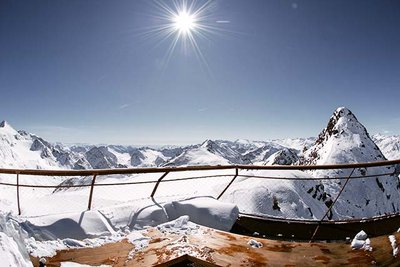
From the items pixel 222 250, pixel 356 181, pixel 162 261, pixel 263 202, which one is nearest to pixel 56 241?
pixel 162 261

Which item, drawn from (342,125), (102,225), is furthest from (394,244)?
(342,125)

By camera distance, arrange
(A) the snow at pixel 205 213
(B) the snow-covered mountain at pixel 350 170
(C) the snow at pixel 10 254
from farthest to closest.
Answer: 1. (B) the snow-covered mountain at pixel 350 170
2. (A) the snow at pixel 205 213
3. (C) the snow at pixel 10 254

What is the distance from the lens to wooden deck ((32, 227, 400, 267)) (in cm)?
230

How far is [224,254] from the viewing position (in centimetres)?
246

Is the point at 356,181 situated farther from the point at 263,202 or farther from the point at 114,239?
the point at 114,239

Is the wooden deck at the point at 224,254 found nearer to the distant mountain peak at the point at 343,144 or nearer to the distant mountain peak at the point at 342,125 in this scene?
the distant mountain peak at the point at 343,144

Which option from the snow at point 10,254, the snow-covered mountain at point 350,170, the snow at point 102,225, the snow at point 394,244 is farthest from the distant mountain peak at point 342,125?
the snow at point 10,254

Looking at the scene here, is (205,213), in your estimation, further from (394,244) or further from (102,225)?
(394,244)

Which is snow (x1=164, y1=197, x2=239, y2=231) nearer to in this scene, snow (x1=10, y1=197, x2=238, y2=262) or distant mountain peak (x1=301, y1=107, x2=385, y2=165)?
snow (x1=10, y1=197, x2=238, y2=262)

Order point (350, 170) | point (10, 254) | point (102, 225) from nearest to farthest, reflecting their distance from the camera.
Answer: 1. point (10, 254)
2. point (102, 225)
3. point (350, 170)

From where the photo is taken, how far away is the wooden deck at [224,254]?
2305mm

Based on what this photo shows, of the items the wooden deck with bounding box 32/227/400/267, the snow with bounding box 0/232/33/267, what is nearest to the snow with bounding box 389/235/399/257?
the wooden deck with bounding box 32/227/400/267

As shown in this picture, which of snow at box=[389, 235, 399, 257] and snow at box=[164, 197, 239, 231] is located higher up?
snow at box=[164, 197, 239, 231]

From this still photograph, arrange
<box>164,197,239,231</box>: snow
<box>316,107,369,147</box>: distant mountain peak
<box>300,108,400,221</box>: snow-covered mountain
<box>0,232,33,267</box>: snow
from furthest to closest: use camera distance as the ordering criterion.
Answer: <box>316,107,369,147</box>: distant mountain peak
<box>300,108,400,221</box>: snow-covered mountain
<box>164,197,239,231</box>: snow
<box>0,232,33,267</box>: snow
